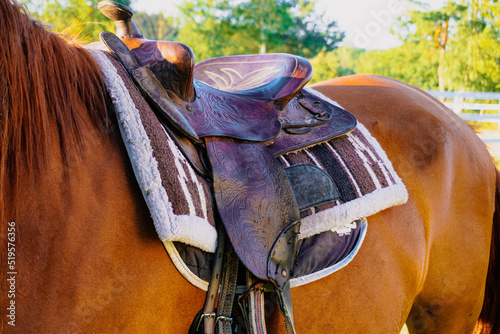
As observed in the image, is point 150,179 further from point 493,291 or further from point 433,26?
point 433,26

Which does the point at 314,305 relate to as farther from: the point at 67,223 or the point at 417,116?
the point at 417,116

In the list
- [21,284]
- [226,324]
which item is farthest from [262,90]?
[21,284]

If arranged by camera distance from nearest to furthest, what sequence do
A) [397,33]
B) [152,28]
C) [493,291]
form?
[493,291], [397,33], [152,28]

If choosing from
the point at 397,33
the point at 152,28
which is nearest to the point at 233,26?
the point at 397,33

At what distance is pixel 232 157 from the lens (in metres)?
1.08

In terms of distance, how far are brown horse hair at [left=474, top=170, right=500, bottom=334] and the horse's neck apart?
1567 millimetres

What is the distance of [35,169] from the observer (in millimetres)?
781

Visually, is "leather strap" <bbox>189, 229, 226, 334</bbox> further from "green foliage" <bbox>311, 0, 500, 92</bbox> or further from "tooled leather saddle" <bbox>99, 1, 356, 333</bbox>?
"green foliage" <bbox>311, 0, 500, 92</bbox>

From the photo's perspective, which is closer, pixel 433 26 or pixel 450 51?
pixel 450 51

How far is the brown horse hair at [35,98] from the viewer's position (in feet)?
2.49

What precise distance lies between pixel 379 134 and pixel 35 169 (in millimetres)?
1235

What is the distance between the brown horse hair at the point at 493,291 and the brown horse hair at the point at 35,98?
176cm

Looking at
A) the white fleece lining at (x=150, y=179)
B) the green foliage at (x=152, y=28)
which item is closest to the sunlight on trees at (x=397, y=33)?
the white fleece lining at (x=150, y=179)

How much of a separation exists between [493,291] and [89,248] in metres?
1.83
